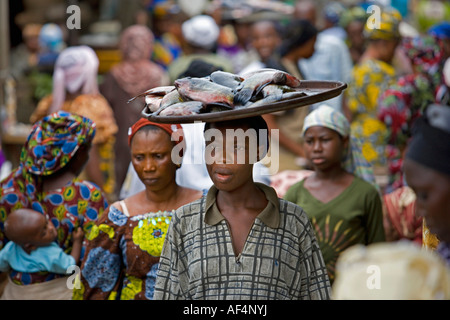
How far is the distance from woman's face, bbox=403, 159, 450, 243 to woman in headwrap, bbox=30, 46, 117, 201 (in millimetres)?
5816

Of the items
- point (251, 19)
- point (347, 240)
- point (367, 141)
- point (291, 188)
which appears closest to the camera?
point (347, 240)

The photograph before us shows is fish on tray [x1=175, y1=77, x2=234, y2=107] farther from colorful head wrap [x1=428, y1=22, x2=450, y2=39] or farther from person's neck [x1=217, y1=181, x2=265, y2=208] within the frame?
colorful head wrap [x1=428, y1=22, x2=450, y2=39]

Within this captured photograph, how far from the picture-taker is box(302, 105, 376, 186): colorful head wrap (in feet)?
15.9

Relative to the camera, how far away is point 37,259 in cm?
445

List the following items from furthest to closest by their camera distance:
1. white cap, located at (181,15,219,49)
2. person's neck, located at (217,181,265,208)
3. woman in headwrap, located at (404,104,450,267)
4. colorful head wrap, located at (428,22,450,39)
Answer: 1. white cap, located at (181,15,219,49)
2. colorful head wrap, located at (428,22,450,39)
3. person's neck, located at (217,181,265,208)
4. woman in headwrap, located at (404,104,450,267)

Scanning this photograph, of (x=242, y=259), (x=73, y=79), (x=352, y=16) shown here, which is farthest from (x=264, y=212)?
(x=352, y=16)

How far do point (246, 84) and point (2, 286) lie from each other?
8.48 feet

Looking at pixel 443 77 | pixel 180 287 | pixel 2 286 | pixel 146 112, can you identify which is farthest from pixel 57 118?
pixel 443 77

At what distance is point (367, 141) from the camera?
779cm

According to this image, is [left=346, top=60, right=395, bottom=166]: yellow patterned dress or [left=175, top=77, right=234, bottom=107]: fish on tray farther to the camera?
[left=346, top=60, right=395, bottom=166]: yellow patterned dress

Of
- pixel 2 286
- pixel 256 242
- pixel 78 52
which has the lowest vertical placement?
pixel 2 286

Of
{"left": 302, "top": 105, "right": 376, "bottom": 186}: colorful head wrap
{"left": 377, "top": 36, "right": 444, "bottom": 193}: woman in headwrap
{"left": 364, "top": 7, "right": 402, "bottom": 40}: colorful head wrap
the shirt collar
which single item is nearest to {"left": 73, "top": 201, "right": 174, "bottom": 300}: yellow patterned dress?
the shirt collar

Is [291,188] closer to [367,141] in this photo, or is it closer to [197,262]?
[197,262]

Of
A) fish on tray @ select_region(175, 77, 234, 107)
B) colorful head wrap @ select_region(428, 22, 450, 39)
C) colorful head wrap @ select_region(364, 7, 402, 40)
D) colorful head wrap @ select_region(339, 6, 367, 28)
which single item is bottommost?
fish on tray @ select_region(175, 77, 234, 107)
